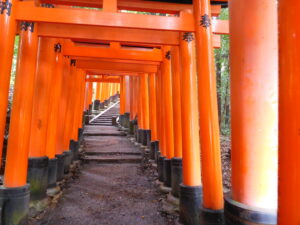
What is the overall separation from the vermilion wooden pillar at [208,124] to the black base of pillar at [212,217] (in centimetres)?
1

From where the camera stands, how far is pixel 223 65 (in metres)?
11.7

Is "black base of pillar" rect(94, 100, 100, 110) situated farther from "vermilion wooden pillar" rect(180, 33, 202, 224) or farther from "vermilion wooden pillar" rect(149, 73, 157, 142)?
"vermilion wooden pillar" rect(180, 33, 202, 224)

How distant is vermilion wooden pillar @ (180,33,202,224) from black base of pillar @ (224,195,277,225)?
2.11m

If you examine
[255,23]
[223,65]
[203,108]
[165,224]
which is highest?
[223,65]

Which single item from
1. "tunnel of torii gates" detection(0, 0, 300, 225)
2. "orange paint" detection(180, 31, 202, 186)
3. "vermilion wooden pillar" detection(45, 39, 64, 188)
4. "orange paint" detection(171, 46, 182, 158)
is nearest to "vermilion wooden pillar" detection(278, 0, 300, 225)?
"tunnel of torii gates" detection(0, 0, 300, 225)

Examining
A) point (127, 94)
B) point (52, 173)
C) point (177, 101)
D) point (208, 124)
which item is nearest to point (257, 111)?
point (208, 124)

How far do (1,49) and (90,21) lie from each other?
1.21m

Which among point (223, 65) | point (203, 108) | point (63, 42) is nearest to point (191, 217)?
point (203, 108)

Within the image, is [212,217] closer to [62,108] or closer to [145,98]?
[62,108]

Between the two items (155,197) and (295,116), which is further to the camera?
(155,197)

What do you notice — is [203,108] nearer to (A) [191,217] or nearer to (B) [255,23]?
(B) [255,23]

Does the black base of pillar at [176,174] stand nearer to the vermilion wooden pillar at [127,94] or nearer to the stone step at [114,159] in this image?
the stone step at [114,159]

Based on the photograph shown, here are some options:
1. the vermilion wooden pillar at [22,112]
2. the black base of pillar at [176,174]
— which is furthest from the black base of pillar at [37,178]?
the black base of pillar at [176,174]

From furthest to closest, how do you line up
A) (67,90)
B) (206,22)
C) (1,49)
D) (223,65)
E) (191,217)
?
(223,65)
(67,90)
(191,217)
(206,22)
(1,49)
